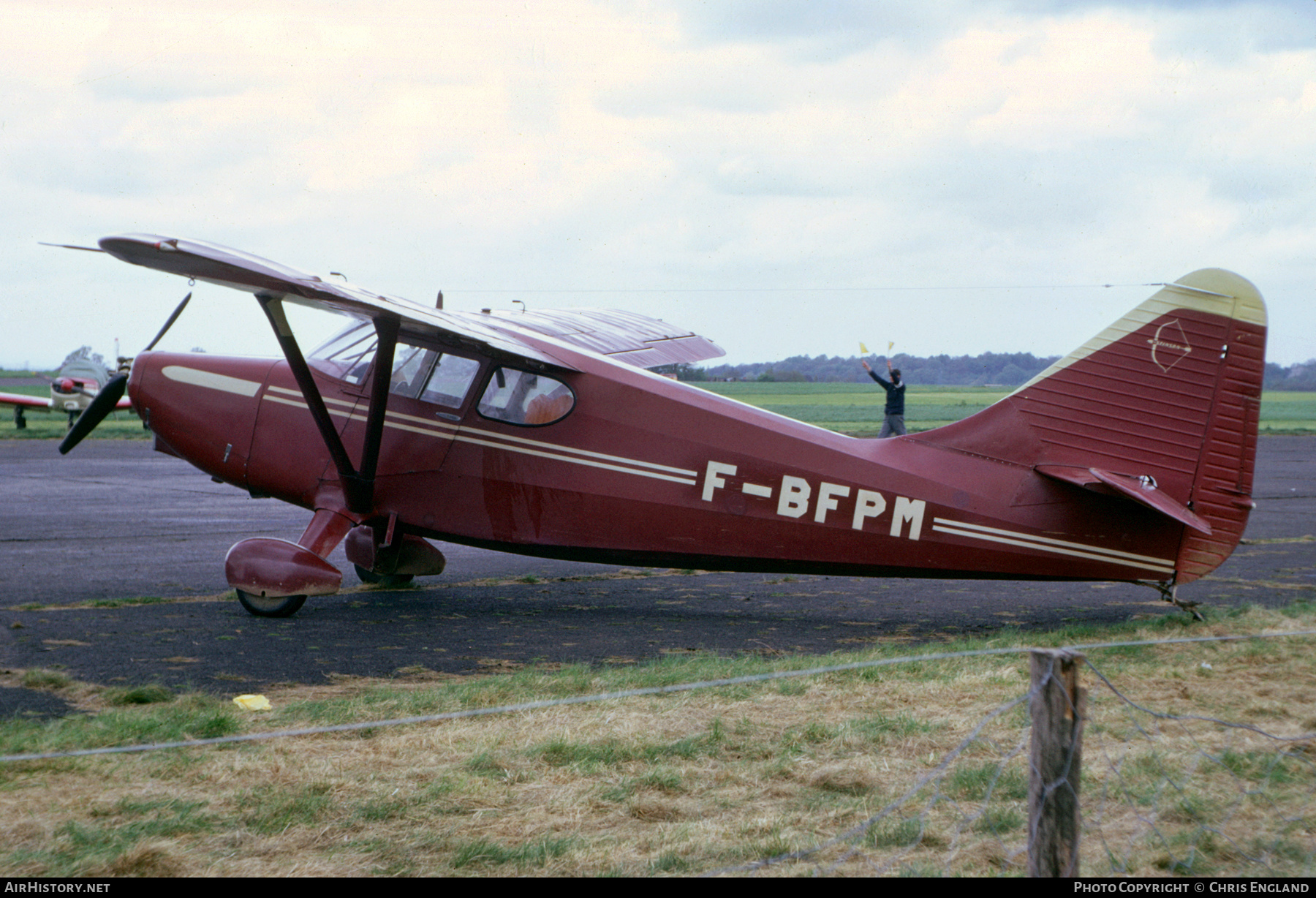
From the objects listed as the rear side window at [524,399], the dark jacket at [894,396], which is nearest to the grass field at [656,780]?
the rear side window at [524,399]

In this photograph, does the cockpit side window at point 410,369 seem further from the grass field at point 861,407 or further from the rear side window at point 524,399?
the grass field at point 861,407

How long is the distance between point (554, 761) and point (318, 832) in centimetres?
125

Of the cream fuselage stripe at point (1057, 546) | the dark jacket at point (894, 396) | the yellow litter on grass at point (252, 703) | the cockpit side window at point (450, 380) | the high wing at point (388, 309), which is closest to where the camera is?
the yellow litter on grass at point (252, 703)

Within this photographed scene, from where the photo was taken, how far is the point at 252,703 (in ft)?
20.7

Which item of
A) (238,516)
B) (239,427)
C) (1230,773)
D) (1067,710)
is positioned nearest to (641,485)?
(239,427)

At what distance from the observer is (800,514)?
8.90m

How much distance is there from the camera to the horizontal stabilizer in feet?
26.7

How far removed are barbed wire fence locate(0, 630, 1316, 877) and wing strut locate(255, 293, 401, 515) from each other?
4.44 metres

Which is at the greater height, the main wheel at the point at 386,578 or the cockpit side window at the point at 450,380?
the cockpit side window at the point at 450,380

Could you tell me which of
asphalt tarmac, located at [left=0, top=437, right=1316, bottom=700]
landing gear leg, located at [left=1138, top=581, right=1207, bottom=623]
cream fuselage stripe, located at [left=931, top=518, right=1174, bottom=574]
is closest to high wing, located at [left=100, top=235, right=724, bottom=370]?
asphalt tarmac, located at [left=0, top=437, right=1316, bottom=700]

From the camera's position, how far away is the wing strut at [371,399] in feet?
29.1

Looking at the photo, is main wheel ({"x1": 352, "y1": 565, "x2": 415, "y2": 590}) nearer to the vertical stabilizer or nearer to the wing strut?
the wing strut

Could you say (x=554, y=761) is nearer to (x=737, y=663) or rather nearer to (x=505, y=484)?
(x=737, y=663)

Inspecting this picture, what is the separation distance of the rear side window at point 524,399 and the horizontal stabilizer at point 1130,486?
12.8 feet
